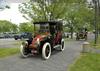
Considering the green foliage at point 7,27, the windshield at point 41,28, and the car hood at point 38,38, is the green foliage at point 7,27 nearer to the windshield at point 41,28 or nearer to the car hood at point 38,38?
the windshield at point 41,28

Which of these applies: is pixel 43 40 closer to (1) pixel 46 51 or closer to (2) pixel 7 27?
(1) pixel 46 51

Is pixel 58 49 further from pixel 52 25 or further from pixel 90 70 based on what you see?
pixel 90 70

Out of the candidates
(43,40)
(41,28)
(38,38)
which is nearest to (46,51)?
(43,40)

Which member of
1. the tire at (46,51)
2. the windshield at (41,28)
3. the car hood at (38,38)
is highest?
the windshield at (41,28)

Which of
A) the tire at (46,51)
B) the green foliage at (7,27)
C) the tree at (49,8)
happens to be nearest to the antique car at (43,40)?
the tire at (46,51)

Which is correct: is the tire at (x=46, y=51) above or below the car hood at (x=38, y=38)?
below

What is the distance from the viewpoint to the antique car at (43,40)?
47.5 ft

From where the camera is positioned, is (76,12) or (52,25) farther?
(76,12)

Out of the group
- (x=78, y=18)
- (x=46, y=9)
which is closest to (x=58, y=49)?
(x=46, y=9)

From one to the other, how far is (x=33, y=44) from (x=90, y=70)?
4.77m

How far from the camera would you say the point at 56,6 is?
27188 millimetres

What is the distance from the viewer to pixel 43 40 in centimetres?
1477

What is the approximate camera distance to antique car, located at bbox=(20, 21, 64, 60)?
14484 mm

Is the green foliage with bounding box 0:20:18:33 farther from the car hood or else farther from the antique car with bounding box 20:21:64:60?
the car hood
